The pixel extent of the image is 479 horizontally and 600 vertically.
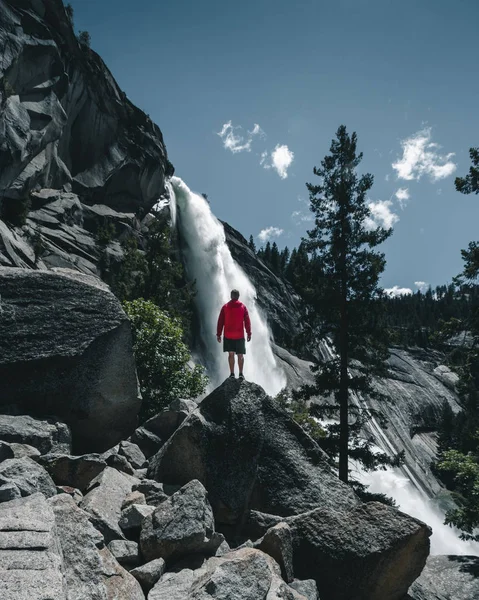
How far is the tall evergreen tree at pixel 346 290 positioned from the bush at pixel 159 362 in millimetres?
6324

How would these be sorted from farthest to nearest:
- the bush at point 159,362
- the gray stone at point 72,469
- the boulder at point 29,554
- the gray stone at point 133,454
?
1. the bush at point 159,362
2. the gray stone at point 133,454
3. the gray stone at point 72,469
4. the boulder at point 29,554

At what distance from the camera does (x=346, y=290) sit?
20.0 metres

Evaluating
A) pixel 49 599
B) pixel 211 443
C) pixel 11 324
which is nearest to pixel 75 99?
pixel 11 324

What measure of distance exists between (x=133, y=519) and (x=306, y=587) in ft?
8.59

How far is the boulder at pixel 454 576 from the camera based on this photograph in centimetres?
912

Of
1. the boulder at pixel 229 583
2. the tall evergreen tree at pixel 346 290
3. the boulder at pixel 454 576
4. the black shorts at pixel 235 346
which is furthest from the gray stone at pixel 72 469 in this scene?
the tall evergreen tree at pixel 346 290

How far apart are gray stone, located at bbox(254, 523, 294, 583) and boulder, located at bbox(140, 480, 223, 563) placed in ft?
2.26

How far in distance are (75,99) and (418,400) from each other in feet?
207

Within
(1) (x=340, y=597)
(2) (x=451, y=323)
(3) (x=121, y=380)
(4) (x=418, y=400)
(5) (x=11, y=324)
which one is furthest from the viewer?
(4) (x=418, y=400)

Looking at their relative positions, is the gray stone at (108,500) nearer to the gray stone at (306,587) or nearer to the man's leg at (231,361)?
the gray stone at (306,587)

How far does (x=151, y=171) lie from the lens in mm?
58844

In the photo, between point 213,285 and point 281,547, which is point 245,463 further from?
point 213,285

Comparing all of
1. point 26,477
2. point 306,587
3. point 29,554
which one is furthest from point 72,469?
point 306,587

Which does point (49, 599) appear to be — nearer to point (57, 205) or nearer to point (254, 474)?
point (254, 474)
